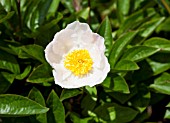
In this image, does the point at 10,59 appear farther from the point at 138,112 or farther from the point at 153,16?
the point at 153,16

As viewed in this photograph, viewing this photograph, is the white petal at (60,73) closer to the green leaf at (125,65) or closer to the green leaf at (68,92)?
the green leaf at (68,92)

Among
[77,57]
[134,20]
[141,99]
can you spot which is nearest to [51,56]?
[77,57]

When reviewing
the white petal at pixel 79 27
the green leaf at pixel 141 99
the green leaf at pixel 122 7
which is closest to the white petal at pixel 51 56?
the white petal at pixel 79 27

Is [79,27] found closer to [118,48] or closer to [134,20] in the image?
[118,48]

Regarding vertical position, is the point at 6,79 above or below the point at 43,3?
below

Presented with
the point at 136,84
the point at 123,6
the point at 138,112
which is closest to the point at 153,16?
the point at 123,6

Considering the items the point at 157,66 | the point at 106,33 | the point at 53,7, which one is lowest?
the point at 157,66
